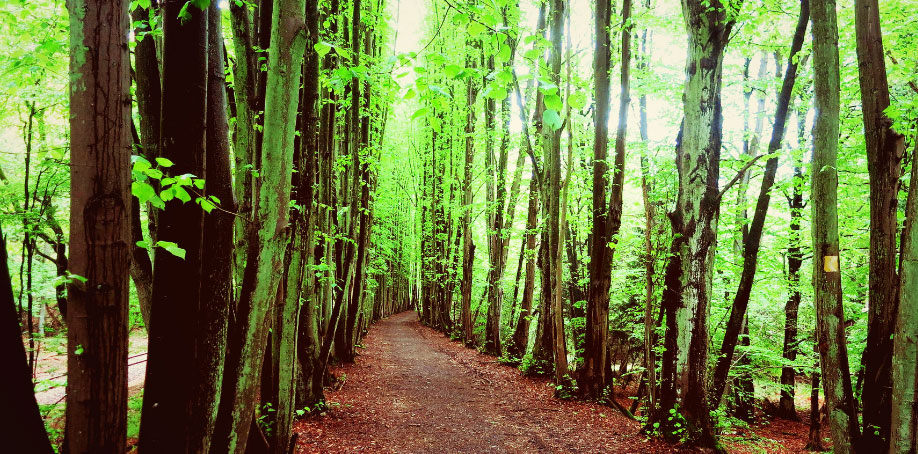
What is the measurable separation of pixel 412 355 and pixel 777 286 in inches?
449

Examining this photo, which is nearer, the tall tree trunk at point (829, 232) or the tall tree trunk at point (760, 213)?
the tall tree trunk at point (829, 232)

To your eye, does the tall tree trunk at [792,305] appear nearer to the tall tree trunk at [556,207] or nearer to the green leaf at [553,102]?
the tall tree trunk at [556,207]

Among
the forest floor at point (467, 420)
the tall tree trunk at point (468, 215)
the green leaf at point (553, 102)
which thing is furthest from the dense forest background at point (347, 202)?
the tall tree trunk at point (468, 215)

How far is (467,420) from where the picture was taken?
8.34m

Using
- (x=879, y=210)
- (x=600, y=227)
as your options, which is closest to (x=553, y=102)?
(x=879, y=210)

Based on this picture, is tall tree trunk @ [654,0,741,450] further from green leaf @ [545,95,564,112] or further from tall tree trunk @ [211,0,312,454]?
tall tree trunk @ [211,0,312,454]

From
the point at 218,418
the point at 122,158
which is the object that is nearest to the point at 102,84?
the point at 122,158

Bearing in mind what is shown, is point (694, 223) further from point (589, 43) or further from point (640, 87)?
point (589, 43)

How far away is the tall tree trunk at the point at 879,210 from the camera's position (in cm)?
479

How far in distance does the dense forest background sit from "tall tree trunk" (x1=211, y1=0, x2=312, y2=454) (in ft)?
0.06

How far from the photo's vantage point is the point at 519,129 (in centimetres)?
1501

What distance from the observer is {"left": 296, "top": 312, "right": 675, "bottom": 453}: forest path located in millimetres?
6844

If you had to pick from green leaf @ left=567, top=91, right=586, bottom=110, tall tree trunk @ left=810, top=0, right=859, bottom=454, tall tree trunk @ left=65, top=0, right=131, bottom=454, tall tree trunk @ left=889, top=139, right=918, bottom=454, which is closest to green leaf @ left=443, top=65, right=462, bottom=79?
green leaf @ left=567, top=91, right=586, bottom=110

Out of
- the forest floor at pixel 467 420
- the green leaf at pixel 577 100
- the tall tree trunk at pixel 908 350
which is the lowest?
the forest floor at pixel 467 420
